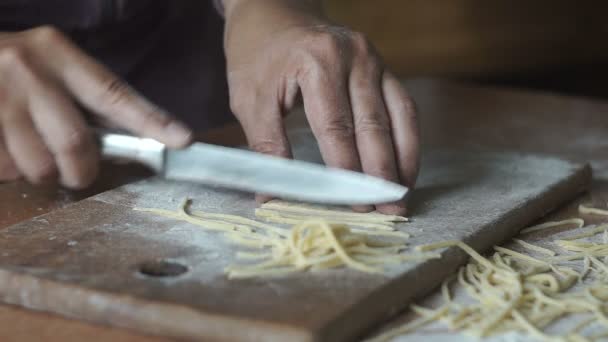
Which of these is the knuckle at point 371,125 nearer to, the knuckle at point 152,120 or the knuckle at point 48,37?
the knuckle at point 152,120

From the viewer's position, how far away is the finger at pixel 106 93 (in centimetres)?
146

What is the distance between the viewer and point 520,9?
6.23 metres

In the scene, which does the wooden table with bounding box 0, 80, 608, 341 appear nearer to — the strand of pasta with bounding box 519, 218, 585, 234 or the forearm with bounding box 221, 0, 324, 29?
the strand of pasta with bounding box 519, 218, 585, 234

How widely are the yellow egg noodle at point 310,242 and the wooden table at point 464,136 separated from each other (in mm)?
222

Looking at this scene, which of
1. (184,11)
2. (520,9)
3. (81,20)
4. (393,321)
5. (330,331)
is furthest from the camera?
(520,9)

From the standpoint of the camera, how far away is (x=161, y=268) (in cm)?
129

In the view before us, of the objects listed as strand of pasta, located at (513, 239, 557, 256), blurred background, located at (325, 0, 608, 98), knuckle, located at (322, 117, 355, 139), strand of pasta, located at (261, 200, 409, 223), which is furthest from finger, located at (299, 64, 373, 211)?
blurred background, located at (325, 0, 608, 98)

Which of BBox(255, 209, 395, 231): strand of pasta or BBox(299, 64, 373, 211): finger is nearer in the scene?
BBox(255, 209, 395, 231): strand of pasta

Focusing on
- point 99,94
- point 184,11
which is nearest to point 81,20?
point 184,11

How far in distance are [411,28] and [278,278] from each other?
447 centimetres

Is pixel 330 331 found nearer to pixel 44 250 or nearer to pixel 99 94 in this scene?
pixel 44 250

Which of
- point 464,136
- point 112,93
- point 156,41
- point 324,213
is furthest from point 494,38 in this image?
point 112,93

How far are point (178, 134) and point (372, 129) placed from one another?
1.19 feet

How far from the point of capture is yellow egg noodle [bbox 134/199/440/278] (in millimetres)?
1259
